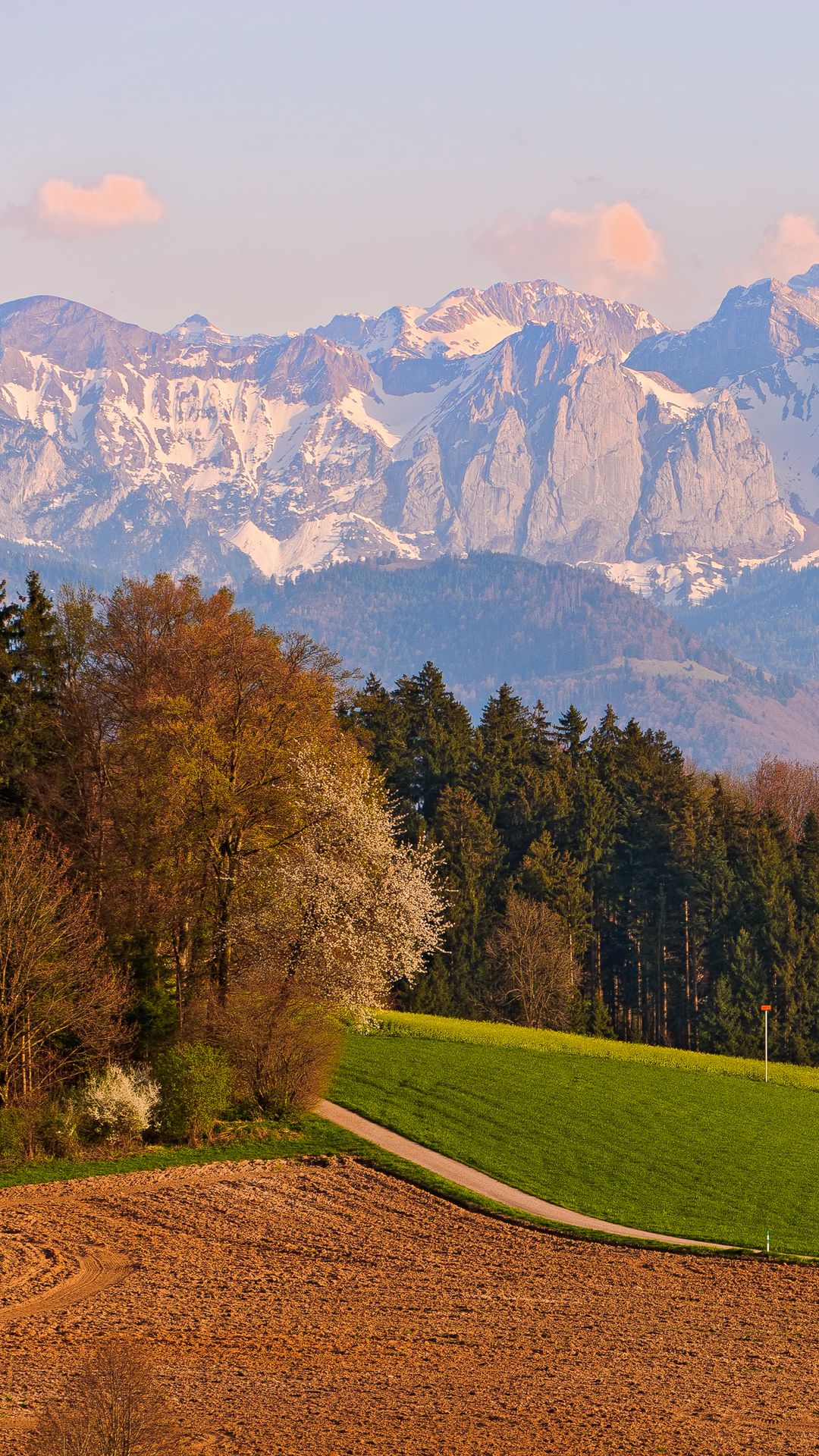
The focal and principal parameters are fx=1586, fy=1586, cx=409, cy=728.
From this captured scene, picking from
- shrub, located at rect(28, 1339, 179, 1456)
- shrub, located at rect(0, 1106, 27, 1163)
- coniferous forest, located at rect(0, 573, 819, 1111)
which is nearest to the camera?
shrub, located at rect(28, 1339, 179, 1456)

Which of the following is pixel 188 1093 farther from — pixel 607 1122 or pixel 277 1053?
pixel 607 1122

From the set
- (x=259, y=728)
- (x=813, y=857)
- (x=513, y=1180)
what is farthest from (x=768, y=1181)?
A: (x=813, y=857)

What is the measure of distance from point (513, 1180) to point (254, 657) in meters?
18.6

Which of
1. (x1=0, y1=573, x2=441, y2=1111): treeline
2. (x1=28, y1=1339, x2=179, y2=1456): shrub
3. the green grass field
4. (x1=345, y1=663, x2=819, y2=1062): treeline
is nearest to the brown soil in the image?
(x1=28, y1=1339, x2=179, y2=1456): shrub

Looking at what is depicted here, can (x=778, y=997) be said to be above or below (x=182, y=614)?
below

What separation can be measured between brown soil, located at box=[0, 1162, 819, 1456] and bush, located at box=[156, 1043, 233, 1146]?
2.80m

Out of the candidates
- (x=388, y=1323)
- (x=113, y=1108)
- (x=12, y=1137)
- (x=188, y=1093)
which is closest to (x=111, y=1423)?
(x=388, y=1323)

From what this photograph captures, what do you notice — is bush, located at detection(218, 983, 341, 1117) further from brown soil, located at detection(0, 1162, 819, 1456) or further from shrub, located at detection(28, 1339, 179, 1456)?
shrub, located at detection(28, 1339, 179, 1456)

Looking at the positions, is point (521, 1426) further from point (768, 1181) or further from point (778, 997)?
point (778, 997)

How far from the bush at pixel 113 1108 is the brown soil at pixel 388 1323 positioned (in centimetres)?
270

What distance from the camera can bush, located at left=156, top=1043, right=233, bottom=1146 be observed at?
39469 mm

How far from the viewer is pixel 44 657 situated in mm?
56188

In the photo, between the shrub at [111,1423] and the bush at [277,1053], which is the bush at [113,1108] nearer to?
the bush at [277,1053]

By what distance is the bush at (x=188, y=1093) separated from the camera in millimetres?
39469
